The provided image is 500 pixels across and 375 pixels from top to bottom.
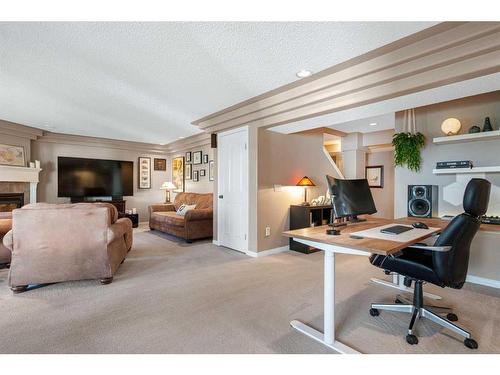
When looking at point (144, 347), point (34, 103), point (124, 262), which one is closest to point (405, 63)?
point (144, 347)

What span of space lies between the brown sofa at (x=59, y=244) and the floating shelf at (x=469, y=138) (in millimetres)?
3942

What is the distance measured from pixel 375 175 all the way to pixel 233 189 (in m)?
4.32

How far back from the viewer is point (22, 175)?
5.24 m

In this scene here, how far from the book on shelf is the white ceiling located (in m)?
1.77

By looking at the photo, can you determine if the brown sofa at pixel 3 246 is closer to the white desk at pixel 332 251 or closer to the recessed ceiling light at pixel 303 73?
the white desk at pixel 332 251

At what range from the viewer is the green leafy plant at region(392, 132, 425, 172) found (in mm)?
3203

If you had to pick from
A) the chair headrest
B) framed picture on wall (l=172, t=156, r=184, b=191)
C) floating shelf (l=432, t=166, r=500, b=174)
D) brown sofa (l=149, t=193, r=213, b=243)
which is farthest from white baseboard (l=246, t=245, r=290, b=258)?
framed picture on wall (l=172, t=156, r=184, b=191)

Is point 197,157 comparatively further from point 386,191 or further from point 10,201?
point 386,191

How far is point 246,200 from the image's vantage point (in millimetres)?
3959

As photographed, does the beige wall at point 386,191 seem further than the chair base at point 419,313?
Yes

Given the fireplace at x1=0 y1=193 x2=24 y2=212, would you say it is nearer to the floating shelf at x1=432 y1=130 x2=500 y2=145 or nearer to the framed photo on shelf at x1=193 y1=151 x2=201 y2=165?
the framed photo on shelf at x1=193 y1=151 x2=201 y2=165

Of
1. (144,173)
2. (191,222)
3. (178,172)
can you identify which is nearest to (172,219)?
(191,222)

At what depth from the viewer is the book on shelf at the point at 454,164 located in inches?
110

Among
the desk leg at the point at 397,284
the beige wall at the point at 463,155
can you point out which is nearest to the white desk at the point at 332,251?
A: the desk leg at the point at 397,284
